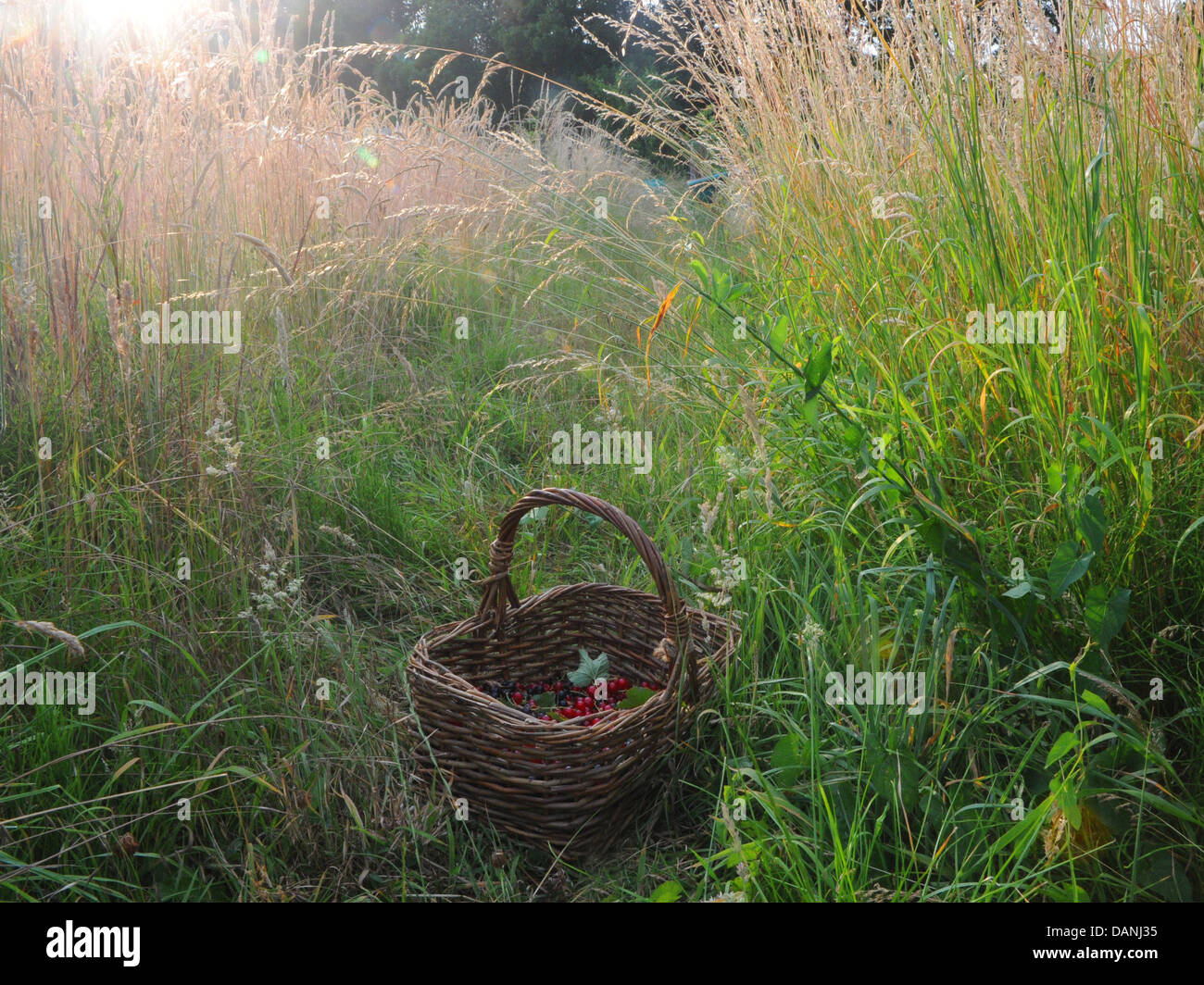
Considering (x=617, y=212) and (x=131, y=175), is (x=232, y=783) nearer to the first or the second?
(x=131, y=175)

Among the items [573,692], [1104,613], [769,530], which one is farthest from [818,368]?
[573,692]

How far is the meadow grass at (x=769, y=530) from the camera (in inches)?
47.8

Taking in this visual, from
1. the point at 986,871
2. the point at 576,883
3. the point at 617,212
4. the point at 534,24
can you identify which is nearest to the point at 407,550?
the point at 576,883

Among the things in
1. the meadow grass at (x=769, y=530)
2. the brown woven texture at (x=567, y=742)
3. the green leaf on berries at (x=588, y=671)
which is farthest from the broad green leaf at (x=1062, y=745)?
the green leaf on berries at (x=588, y=671)

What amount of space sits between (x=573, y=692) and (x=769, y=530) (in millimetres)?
515

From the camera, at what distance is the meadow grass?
3.99 feet

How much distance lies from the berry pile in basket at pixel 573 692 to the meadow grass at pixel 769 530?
217mm

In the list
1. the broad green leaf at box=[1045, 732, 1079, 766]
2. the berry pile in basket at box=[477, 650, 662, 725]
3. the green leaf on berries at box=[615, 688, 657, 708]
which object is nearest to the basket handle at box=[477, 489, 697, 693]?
the green leaf on berries at box=[615, 688, 657, 708]

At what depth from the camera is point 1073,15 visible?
1.51m

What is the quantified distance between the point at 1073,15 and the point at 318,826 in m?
1.86

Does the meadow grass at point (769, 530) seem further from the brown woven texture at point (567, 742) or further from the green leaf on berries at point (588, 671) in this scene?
the green leaf on berries at point (588, 671)

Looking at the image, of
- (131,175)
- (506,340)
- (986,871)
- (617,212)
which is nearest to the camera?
(986,871)

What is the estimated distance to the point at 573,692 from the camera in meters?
1.75

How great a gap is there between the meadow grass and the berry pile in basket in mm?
217
